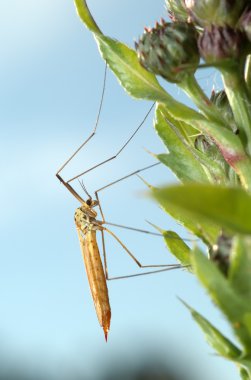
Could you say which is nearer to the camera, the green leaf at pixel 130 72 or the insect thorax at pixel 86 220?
the green leaf at pixel 130 72

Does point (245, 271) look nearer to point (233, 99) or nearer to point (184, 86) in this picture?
point (233, 99)

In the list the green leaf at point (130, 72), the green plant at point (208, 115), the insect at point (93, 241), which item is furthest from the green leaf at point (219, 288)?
the insect at point (93, 241)

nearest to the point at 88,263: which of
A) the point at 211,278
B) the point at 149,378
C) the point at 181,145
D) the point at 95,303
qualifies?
the point at 95,303

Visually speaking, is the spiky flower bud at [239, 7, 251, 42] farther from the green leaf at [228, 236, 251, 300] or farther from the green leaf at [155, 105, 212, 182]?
the green leaf at [228, 236, 251, 300]

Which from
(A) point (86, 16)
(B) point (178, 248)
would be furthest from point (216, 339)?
(A) point (86, 16)

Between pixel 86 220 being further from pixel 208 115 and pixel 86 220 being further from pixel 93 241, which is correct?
pixel 208 115

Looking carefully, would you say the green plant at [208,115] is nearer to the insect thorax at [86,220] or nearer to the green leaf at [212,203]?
the green leaf at [212,203]
